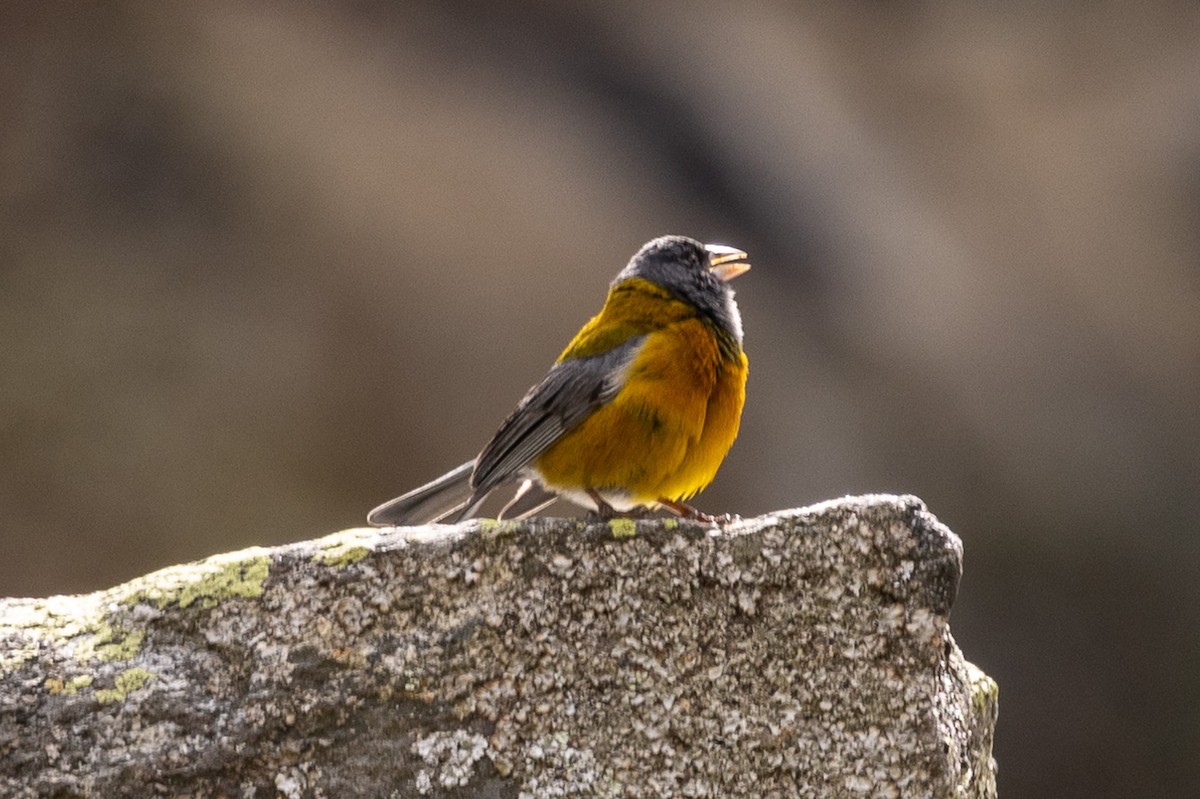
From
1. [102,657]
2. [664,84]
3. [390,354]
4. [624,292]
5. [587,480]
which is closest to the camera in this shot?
[102,657]

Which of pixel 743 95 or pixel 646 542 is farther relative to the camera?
pixel 743 95

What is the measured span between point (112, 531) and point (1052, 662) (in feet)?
22.0

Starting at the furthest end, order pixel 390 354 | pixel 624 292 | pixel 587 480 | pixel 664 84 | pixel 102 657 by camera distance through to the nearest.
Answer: pixel 664 84 → pixel 390 354 → pixel 624 292 → pixel 587 480 → pixel 102 657

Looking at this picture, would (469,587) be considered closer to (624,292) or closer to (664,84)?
(624,292)

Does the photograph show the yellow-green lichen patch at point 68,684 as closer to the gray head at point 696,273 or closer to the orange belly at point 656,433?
the orange belly at point 656,433

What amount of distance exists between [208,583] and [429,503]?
52.8 inches

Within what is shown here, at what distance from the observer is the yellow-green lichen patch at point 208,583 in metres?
2.99

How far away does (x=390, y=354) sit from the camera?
974cm

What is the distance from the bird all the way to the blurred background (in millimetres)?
5228

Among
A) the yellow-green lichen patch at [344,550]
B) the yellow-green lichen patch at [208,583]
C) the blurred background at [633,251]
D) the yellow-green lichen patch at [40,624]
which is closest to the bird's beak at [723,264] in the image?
the yellow-green lichen patch at [344,550]

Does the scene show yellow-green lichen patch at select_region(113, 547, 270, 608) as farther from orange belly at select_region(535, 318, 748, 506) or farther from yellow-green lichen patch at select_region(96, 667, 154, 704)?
orange belly at select_region(535, 318, 748, 506)

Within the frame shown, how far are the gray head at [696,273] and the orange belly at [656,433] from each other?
0.31m

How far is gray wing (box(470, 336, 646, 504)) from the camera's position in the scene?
4.11 metres

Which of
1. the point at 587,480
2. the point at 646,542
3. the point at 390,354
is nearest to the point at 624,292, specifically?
the point at 587,480
